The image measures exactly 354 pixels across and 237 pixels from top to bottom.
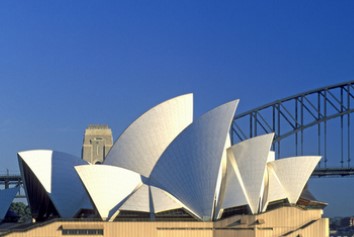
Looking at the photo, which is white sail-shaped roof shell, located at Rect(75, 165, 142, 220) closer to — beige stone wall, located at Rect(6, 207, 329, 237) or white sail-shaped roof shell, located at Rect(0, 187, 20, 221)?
beige stone wall, located at Rect(6, 207, 329, 237)

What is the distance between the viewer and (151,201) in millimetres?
53531

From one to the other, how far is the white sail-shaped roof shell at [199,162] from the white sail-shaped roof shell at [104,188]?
2.70 metres

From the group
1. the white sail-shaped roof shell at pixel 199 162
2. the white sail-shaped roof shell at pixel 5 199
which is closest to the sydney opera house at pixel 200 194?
A: the white sail-shaped roof shell at pixel 199 162

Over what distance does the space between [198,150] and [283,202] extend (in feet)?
27.5

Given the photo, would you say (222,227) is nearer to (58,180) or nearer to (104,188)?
(104,188)

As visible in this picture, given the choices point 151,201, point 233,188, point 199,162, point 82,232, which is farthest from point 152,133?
point 82,232

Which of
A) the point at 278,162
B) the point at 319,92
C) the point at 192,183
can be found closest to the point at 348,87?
the point at 319,92

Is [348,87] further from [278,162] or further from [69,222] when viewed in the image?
[69,222]

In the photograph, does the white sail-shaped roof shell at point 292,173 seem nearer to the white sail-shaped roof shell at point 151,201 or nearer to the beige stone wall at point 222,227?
the beige stone wall at point 222,227

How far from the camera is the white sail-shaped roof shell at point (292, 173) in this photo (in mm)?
56969

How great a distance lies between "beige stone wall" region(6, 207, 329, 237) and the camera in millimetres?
52938

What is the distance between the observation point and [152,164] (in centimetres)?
5788

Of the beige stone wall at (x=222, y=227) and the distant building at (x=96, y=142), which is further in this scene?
the distant building at (x=96, y=142)

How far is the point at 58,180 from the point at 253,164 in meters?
15.6
